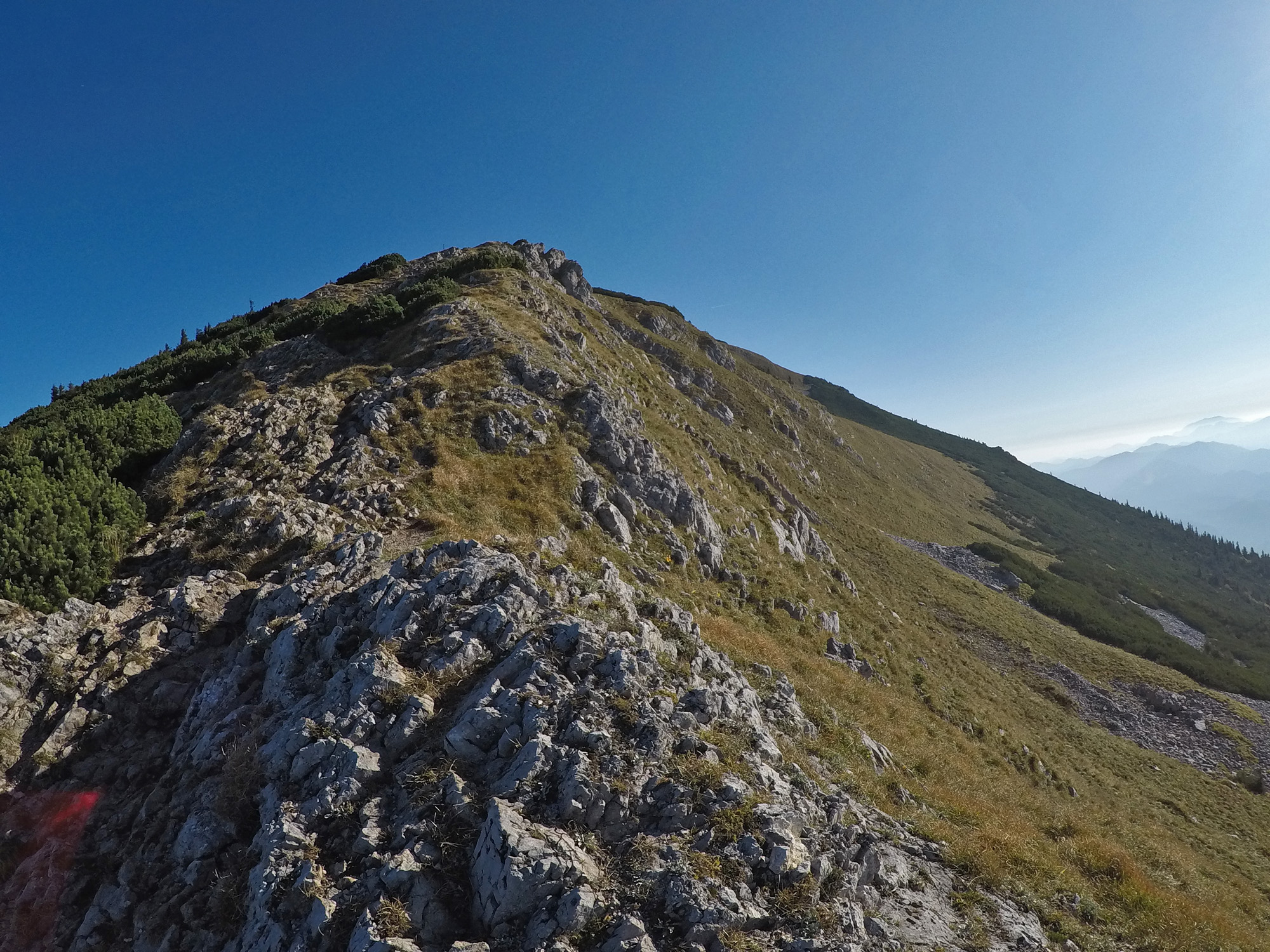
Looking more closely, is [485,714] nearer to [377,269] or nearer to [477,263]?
[477,263]

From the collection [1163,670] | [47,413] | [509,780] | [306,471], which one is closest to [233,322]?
[47,413]

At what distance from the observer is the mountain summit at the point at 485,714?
794 centimetres

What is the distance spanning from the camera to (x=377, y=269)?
61.4 metres

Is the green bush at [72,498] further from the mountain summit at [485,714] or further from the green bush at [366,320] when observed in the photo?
the green bush at [366,320]

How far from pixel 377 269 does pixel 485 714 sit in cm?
6505

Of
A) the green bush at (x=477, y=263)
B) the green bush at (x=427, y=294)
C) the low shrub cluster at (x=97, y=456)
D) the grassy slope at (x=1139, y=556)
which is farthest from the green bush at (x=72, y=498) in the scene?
the grassy slope at (x=1139, y=556)

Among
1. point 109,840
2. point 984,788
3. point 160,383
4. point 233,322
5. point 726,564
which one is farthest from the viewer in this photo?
point 233,322

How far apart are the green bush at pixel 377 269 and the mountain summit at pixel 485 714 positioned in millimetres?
25476

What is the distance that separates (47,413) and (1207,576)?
213816 mm

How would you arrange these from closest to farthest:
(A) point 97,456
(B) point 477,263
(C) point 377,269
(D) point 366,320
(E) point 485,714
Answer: (E) point 485,714
(A) point 97,456
(D) point 366,320
(B) point 477,263
(C) point 377,269

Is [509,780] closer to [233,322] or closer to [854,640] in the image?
[854,640]

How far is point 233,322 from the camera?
5447 cm

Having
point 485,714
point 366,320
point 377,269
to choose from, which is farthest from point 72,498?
point 377,269

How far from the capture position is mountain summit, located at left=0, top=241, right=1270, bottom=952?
7941 mm
